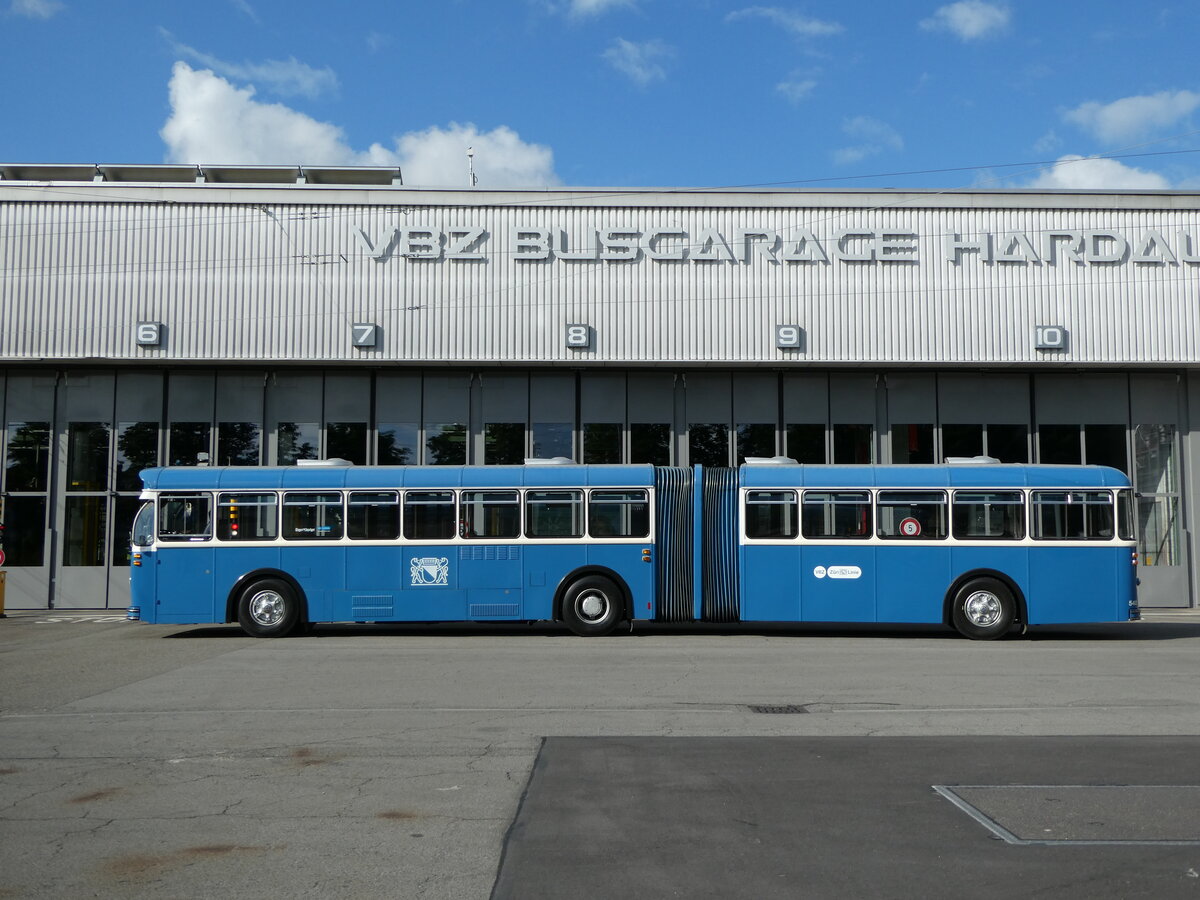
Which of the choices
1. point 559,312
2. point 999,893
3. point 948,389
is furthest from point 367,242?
point 999,893

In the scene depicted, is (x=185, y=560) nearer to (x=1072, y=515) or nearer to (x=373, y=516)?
(x=373, y=516)

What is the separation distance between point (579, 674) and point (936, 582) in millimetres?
7495

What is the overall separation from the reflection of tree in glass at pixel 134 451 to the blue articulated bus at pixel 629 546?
7797 millimetres

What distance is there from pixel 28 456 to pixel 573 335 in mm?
13061

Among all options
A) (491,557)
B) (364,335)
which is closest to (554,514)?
(491,557)

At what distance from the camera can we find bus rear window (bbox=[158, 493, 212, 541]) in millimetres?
18672

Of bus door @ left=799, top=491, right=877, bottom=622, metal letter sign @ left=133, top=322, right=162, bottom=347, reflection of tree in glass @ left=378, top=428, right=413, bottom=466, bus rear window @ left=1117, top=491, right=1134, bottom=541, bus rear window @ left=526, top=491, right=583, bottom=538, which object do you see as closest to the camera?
bus rear window @ left=1117, top=491, right=1134, bottom=541

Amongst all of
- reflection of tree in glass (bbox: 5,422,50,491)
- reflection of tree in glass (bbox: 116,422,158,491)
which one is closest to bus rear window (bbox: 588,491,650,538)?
reflection of tree in glass (bbox: 116,422,158,491)

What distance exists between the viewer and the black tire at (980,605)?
18.2m

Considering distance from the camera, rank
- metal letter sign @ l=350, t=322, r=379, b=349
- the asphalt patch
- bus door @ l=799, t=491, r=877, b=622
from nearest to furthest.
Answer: the asphalt patch
bus door @ l=799, t=491, r=877, b=622
metal letter sign @ l=350, t=322, r=379, b=349

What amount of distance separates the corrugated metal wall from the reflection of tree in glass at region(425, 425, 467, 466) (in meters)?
1.78

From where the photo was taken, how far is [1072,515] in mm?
18312

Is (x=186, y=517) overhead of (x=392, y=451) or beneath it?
beneath

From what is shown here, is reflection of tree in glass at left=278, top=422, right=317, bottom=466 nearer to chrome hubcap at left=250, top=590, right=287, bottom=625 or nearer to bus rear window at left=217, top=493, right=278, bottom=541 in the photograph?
bus rear window at left=217, top=493, right=278, bottom=541
